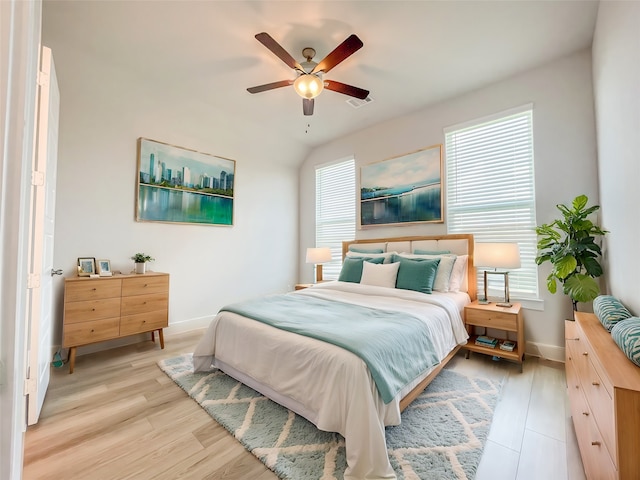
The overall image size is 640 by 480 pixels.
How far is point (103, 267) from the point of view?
3000mm

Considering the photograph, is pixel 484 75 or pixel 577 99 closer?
pixel 577 99

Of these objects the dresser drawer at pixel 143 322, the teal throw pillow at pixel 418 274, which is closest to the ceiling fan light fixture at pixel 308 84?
the teal throw pillow at pixel 418 274

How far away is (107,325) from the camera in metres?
2.75

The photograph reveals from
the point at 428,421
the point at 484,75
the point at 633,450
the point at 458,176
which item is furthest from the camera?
the point at 458,176

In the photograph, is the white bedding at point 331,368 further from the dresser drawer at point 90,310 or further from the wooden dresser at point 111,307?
the dresser drawer at point 90,310

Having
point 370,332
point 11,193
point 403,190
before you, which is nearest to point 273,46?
point 11,193

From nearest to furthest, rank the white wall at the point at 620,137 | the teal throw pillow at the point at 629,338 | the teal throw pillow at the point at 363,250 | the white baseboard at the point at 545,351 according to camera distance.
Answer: the teal throw pillow at the point at 629,338 < the white wall at the point at 620,137 < the white baseboard at the point at 545,351 < the teal throw pillow at the point at 363,250

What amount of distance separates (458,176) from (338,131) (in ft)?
6.73

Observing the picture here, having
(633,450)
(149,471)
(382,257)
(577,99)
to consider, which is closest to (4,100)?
(149,471)

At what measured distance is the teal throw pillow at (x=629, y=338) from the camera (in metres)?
1.07

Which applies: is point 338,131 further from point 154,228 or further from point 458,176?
point 154,228

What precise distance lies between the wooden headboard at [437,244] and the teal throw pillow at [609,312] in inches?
55.3

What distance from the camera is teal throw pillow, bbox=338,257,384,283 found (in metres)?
3.48

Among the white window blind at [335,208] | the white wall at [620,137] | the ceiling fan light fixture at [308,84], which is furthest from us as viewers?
the white window blind at [335,208]
